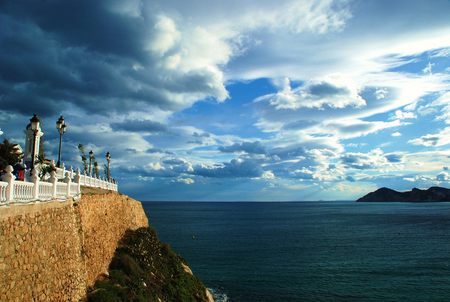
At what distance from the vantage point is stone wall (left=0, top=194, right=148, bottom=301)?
307 inches

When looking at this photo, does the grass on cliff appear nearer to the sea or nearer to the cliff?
the cliff

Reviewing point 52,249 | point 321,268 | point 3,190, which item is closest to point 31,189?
point 3,190

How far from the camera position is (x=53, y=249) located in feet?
33.7

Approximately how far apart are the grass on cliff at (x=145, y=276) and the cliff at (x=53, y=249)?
0.74 metres

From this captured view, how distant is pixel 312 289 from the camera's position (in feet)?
90.1

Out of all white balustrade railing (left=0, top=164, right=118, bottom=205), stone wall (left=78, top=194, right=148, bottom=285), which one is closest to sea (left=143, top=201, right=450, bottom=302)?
stone wall (left=78, top=194, right=148, bottom=285)

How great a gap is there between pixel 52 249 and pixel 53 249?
0.07 metres

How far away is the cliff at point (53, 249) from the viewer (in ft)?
25.6

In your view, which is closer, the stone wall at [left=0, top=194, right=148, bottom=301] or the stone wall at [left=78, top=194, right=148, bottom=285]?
the stone wall at [left=0, top=194, right=148, bottom=301]

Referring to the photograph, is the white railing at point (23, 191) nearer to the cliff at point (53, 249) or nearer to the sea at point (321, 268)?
the cliff at point (53, 249)

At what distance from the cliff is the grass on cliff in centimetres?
74

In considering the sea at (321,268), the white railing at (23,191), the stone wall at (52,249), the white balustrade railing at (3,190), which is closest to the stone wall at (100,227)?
the stone wall at (52,249)

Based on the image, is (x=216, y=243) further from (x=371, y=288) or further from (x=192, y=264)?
(x=371, y=288)

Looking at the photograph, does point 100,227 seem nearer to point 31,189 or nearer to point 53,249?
point 53,249
